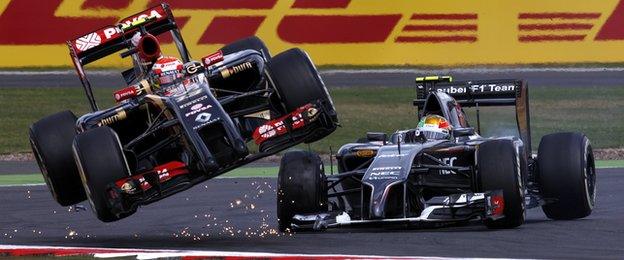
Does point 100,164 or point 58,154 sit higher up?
point 100,164

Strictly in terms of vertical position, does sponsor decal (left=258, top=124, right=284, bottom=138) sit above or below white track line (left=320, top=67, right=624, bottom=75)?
above

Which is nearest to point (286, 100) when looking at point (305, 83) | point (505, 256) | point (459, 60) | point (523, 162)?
point (305, 83)

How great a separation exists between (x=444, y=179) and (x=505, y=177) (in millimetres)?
1124

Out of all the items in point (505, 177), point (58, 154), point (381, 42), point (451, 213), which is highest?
point (58, 154)

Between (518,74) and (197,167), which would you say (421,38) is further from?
(197,167)

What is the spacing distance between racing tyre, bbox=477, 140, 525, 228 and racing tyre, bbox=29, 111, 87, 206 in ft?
12.5

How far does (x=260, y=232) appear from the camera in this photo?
14.2 metres

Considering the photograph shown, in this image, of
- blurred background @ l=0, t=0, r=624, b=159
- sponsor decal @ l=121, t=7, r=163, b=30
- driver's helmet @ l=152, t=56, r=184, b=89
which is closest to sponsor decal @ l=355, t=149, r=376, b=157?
driver's helmet @ l=152, t=56, r=184, b=89

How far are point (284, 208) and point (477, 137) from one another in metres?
2.15

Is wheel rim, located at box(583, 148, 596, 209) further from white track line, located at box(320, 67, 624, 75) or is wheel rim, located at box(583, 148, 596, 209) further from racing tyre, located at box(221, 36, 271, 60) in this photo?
white track line, located at box(320, 67, 624, 75)

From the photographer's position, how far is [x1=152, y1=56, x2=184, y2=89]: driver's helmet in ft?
49.6

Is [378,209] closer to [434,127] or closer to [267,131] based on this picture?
[267,131]

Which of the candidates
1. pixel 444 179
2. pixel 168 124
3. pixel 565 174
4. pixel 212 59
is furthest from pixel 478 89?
pixel 168 124

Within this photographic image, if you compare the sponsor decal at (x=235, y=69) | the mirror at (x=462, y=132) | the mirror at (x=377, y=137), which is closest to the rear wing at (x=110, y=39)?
the sponsor decal at (x=235, y=69)
